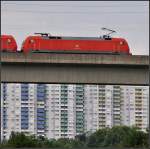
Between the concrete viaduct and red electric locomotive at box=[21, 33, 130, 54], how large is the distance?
3.33 ft

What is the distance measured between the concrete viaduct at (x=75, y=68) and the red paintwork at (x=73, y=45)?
102cm

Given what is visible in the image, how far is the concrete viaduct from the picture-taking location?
48.1 m

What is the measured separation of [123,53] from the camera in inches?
1959

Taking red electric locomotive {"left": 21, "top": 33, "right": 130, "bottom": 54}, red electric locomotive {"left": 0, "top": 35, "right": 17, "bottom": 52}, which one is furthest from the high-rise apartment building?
red electric locomotive {"left": 0, "top": 35, "right": 17, "bottom": 52}

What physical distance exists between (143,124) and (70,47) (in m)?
151

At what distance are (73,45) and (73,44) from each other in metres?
0.09

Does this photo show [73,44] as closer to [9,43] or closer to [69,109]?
[9,43]

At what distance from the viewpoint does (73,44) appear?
49375 mm

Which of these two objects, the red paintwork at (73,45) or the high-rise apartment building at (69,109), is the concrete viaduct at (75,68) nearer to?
the red paintwork at (73,45)

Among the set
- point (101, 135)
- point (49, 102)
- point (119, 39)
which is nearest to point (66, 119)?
point (49, 102)

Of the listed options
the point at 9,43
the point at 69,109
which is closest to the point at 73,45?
the point at 9,43

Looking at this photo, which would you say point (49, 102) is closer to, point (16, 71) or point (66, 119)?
point (66, 119)

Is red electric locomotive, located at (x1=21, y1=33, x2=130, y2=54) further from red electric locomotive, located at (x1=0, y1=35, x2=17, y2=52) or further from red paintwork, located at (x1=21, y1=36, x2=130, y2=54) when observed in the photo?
red electric locomotive, located at (x1=0, y1=35, x2=17, y2=52)

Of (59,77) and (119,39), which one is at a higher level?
(119,39)
